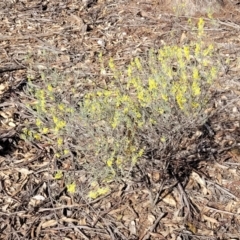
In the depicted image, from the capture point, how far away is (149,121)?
3160mm

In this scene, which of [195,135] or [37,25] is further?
[37,25]

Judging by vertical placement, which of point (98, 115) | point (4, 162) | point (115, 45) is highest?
point (98, 115)

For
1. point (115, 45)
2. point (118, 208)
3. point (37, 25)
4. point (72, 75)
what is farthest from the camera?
point (37, 25)

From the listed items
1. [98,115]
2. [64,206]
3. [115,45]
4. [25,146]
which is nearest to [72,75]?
[115,45]

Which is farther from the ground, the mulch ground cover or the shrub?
the shrub

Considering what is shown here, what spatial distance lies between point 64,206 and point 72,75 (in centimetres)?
156

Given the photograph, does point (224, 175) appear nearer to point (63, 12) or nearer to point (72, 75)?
point (72, 75)

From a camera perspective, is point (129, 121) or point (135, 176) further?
point (135, 176)

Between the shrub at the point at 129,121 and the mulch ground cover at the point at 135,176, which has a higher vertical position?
the shrub at the point at 129,121

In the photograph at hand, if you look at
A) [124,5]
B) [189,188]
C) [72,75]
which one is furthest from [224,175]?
[124,5]

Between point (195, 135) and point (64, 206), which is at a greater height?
point (195, 135)

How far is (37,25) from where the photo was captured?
5234 mm

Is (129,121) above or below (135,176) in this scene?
above

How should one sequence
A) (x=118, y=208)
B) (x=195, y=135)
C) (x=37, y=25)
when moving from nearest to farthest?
(x=118, y=208), (x=195, y=135), (x=37, y=25)
